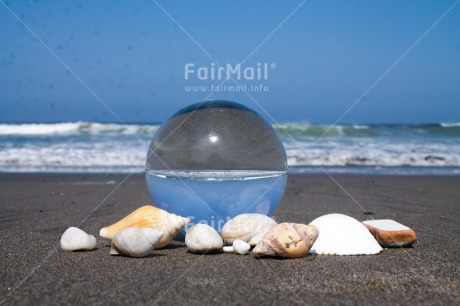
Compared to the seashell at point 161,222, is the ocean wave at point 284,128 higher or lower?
lower

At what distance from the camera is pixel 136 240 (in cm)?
313

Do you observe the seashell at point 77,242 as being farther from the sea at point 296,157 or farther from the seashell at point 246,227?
the sea at point 296,157

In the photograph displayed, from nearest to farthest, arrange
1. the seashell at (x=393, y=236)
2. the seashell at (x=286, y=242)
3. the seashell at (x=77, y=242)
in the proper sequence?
1. the seashell at (x=286, y=242)
2. the seashell at (x=77, y=242)
3. the seashell at (x=393, y=236)

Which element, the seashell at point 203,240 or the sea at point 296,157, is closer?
the seashell at point 203,240

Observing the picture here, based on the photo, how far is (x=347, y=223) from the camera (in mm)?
3396

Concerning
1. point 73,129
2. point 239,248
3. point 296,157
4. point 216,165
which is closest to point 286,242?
point 239,248

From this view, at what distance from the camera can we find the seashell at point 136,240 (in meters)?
3.13

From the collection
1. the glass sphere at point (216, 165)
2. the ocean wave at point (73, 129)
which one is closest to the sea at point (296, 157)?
the ocean wave at point (73, 129)

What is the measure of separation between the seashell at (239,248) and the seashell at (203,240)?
0.24ft

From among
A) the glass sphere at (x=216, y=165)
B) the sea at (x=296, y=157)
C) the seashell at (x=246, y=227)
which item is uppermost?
the glass sphere at (x=216, y=165)

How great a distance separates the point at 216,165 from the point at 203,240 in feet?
1.90

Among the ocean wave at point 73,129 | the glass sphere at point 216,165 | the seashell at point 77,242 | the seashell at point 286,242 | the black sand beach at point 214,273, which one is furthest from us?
the ocean wave at point 73,129

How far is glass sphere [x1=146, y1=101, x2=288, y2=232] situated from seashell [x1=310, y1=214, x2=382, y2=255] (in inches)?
20.6

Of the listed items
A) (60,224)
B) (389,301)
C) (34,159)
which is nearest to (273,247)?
(389,301)
